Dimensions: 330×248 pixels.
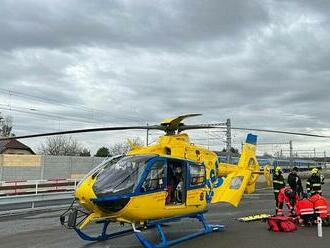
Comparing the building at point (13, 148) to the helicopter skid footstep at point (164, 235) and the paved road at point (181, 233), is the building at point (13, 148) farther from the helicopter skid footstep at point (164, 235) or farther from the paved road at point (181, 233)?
the helicopter skid footstep at point (164, 235)

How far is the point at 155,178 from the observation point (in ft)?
35.9

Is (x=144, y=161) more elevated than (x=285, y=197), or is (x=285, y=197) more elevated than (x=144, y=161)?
(x=144, y=161)

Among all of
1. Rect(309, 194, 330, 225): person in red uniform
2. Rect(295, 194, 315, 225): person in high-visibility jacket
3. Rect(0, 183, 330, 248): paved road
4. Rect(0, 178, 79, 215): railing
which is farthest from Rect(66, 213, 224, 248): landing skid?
Rect(0, 178, 79, 215): railing

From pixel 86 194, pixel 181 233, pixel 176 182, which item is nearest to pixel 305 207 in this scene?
pixel 181 233

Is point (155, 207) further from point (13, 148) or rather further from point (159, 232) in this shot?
point (13, 148)

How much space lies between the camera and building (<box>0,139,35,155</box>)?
63.5m

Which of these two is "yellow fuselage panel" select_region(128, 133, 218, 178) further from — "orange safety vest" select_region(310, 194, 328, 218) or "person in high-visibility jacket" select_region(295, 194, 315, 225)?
"orange safety vest" select_region(310, 194, 328, 218)

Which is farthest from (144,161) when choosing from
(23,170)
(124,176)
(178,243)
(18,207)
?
(23,170)

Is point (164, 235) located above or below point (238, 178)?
below

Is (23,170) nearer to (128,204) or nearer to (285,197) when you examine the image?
(285,197)

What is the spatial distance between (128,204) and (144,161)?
1153mm

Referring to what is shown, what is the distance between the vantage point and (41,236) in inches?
501

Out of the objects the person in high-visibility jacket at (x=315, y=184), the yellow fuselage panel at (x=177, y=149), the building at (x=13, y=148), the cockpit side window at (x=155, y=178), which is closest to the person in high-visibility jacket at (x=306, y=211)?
the person in high-visibility jacket at (x=315, y=184)

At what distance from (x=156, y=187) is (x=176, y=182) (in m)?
1.15
